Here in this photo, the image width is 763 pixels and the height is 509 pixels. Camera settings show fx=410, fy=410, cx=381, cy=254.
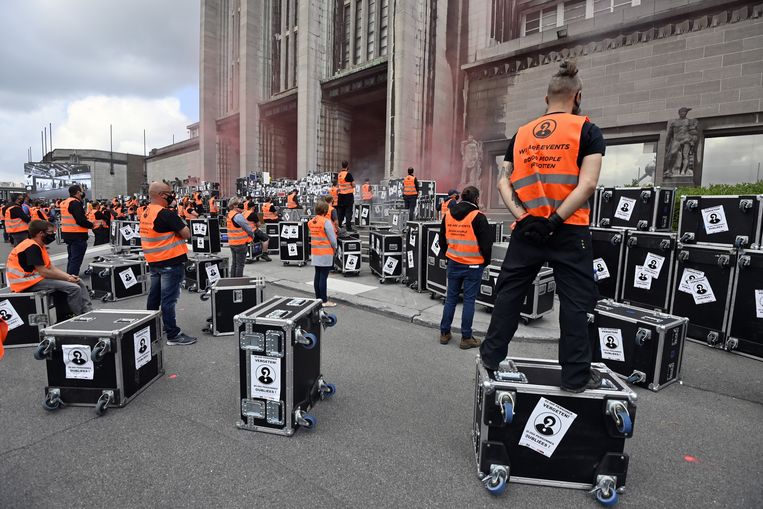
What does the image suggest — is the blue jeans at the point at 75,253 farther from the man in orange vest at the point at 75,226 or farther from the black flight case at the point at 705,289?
the black flight case at the point at 705,289

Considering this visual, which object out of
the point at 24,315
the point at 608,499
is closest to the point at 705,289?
the point at 608,499

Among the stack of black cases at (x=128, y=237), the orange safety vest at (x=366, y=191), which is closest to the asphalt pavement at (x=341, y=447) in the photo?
the stack of black cases at (x=128, y=237)

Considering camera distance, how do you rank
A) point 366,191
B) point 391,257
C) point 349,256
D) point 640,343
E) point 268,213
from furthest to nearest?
point 366,191 → point 268,213 → point 349,256 → point 391,257 → point 640,343

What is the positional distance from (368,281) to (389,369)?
5273 mm

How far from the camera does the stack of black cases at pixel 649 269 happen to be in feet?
21.1

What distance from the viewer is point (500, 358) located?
300cm

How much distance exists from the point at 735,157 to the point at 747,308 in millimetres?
12206

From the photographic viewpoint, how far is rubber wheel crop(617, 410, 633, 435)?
2.56 meters

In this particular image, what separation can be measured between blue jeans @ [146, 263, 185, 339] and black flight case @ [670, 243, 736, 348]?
731 centimetres

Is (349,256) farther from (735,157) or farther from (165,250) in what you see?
(735,157)

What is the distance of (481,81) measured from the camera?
20.4 meters

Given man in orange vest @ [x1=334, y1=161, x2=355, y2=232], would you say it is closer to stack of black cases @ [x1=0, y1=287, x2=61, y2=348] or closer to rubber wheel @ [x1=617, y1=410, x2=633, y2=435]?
stack of black cases @ [x1=0, y1=287, x2=61, y2=348]

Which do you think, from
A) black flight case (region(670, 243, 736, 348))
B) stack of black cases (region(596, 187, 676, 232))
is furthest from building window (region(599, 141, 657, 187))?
black flight case (region(670, 243, 736, 348))

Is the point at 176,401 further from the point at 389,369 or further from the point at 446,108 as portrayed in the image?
the point at 446,108
